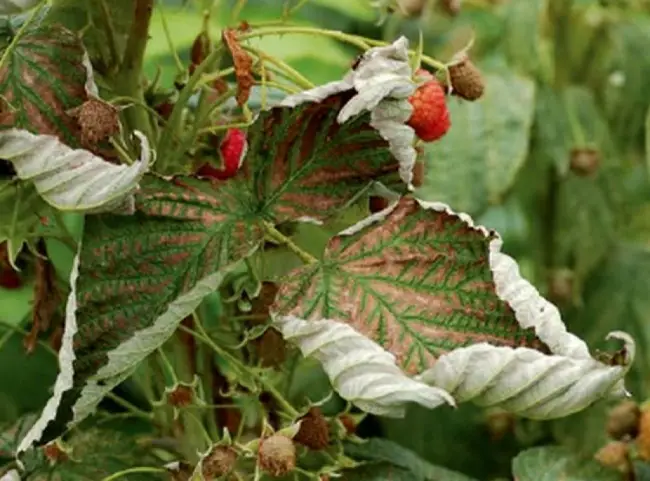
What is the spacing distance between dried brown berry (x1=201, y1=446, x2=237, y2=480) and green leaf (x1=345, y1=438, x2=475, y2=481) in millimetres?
158

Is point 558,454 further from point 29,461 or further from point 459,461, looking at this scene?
point 459,461

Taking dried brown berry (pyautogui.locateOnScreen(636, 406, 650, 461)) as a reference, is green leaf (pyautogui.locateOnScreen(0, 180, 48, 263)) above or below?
above

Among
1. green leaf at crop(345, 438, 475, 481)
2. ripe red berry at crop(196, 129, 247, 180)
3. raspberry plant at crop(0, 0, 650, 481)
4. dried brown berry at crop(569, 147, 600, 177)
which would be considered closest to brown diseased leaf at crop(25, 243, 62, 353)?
raspberry plant at crop(0, 0, 650, 481)

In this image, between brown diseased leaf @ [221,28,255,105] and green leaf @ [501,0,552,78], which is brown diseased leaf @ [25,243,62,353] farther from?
green leaf @ [501,0,552,78]

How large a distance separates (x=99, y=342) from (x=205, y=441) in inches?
7.4

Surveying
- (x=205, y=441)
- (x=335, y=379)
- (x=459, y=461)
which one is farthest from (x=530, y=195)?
(x=335, y=379)

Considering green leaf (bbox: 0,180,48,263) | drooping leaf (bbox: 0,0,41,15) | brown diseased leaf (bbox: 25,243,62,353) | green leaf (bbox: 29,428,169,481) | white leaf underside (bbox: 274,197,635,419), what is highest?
drooping leaf (bbox: 0,0,41,15)

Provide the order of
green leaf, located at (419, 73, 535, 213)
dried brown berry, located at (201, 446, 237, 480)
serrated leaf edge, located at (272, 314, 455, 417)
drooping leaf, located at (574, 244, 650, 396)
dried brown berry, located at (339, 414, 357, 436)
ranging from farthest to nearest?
drooping leaf, located at (574, 244, 650, 396) → green leaf, located at (419, 73, 535, 213) → dried brown berry, located at (339, 414, 357, 436) → dried brown berry, located at (201, 446, 237, 480) → serrated leaf edge, located at (272, 314, 455, 417)

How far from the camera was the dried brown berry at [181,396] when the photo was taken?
2.36ft

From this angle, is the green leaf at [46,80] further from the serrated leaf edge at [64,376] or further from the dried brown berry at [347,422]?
the dried brown berry at [347,422]

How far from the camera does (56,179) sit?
60 centimetres

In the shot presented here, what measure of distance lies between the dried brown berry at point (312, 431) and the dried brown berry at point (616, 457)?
0.23 m

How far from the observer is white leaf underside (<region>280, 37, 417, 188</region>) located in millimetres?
601

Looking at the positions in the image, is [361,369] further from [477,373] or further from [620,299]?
[620,299]
